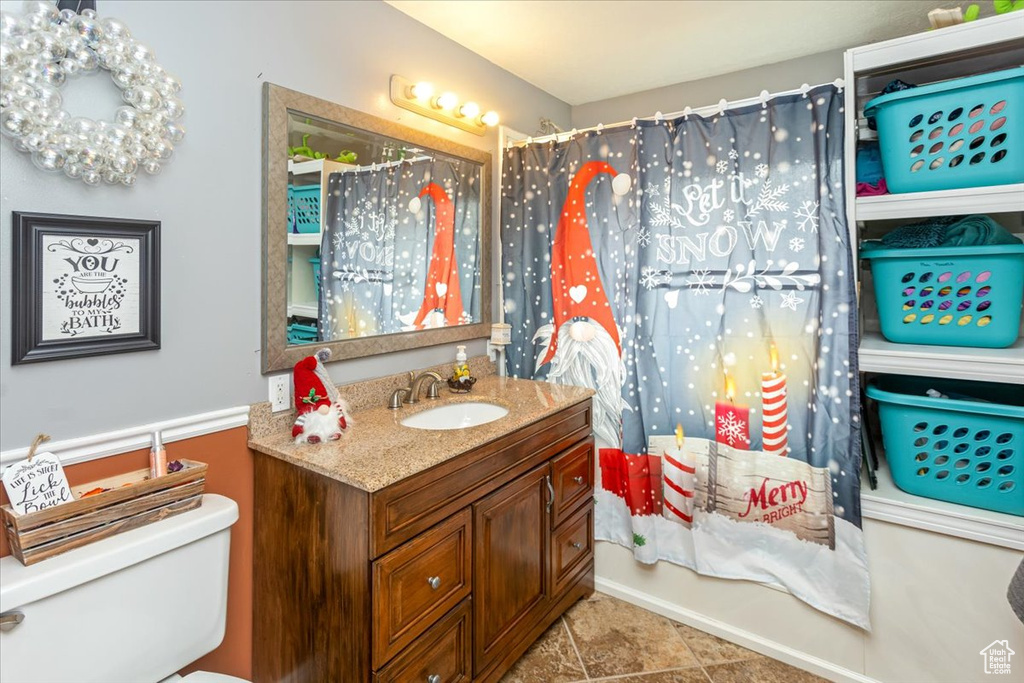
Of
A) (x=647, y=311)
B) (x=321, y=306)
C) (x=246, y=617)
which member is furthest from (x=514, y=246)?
(x=246, y=617)

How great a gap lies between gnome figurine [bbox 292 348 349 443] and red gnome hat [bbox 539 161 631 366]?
3.78 feet

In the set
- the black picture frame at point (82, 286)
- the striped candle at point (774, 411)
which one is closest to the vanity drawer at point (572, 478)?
the striped candle at point (774, 411)

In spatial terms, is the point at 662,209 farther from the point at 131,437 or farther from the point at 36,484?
the point at 36,484

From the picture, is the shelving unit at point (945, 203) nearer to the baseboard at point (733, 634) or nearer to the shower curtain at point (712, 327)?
the shower curtain at point (712, 327)

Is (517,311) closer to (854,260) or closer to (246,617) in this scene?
(854,260)

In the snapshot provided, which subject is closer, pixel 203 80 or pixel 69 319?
pixel 69 319

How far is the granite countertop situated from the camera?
138 cm

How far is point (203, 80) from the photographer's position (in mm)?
1458

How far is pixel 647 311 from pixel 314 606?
162cm

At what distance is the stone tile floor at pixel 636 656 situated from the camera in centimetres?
193

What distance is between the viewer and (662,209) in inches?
84.9

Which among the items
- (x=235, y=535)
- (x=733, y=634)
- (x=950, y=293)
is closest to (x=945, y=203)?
(x=950, y=293)

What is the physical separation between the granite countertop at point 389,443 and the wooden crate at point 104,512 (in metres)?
0.26

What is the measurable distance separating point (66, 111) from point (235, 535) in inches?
47.4
